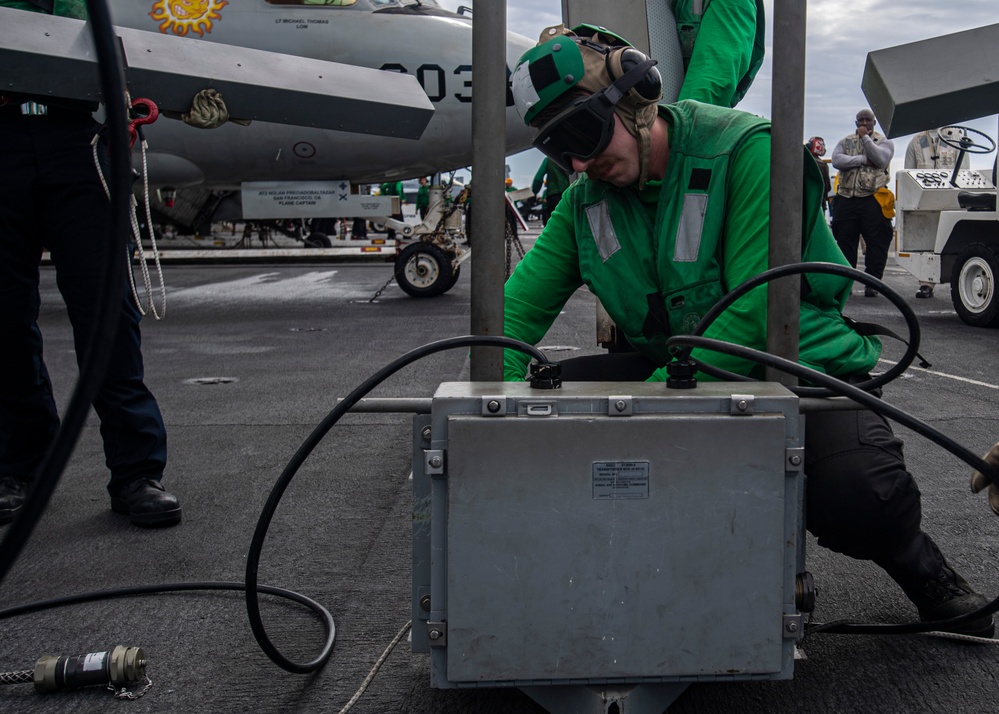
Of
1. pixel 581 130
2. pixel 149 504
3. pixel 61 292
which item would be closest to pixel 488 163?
pixel 581 130

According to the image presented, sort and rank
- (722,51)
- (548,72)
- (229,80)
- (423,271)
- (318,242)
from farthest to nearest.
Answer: (318,242) < (423,271) < (229,80) < (722,51) < (548,72)

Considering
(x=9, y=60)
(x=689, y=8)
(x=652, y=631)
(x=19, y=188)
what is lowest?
(x=652, y=631)

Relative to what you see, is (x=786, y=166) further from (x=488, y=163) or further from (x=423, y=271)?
(x=423, y=271)

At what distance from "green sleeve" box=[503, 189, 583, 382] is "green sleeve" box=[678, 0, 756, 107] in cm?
104

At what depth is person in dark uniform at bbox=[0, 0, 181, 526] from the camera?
294 centimetres

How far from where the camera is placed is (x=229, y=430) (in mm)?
4371

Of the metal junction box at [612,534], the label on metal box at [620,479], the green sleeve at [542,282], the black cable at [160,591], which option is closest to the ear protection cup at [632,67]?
the green sleeve at [542,282]

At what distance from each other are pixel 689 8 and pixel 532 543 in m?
2.54

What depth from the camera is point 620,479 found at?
58.9 inches

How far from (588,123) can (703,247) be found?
0.36 metres

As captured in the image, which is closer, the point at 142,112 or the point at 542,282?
the point at 542,282

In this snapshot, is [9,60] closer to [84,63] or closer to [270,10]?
[84,63]

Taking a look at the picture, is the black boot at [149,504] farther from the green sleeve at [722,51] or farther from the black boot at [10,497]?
the green sleeve at [722,51]

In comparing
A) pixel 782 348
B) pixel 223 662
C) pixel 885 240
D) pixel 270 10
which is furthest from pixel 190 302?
pixel 782 348
